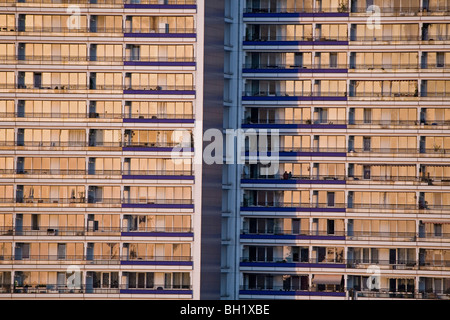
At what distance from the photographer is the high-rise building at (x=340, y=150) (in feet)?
364

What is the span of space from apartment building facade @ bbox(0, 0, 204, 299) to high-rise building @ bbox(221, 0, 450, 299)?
606 centimetres

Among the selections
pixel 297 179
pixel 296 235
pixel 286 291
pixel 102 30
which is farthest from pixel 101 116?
pixel 286 291

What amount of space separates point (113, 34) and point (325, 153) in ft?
64.3

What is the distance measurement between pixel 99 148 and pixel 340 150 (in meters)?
19.4

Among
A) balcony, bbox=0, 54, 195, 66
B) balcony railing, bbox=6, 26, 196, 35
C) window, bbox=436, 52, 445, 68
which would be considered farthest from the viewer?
window, bbox=436, 52, 445, 68

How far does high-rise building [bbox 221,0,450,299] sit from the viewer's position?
111 meters

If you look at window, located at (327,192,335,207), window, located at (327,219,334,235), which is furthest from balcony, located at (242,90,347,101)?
window, located at (327,219,334,235)

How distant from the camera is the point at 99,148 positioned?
4220 inches

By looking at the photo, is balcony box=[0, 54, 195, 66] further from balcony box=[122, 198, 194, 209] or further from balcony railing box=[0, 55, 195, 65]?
balcony box=[122, 198, 194, 209]

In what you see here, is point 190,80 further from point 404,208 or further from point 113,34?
point 404,208

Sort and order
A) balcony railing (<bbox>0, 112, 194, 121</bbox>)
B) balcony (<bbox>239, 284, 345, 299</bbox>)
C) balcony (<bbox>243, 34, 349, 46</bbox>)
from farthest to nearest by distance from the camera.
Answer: balcony (<bbox>243, 34, 349, 46</bbox>), balcony (<bbox>239, 284, 345, 299</bbox>), balcony railing (<bbox>0, 112, 194, 121</bbox>)

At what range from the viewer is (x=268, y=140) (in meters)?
112

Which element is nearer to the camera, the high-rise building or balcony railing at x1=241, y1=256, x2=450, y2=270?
balcony railing at x1=241, y1=256, x2=450, y2=270

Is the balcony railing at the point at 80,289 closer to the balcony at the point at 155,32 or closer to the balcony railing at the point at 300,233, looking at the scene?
the balcony railing at the point at 300,233
